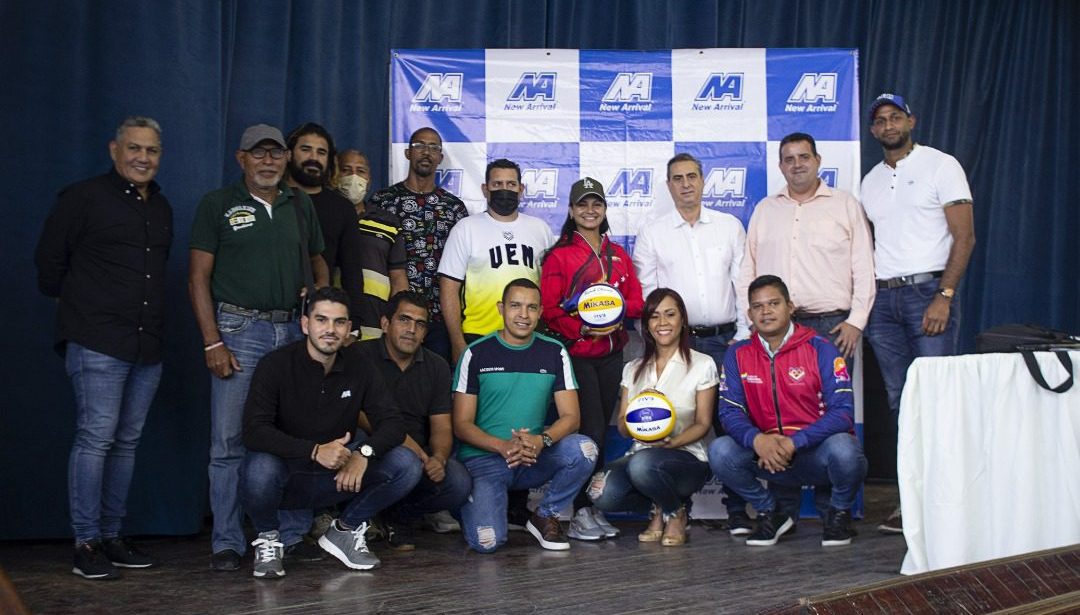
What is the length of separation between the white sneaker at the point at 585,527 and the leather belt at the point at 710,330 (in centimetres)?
94

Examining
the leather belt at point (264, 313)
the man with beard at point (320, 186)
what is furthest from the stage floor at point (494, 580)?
the man with beard at point (320, 186)

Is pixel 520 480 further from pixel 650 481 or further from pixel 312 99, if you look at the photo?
pixel 312 99

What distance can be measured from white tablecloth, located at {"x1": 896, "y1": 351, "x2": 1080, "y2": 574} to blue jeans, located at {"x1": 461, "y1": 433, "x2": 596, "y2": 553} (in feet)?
4.48

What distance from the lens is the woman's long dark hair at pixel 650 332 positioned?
4613 mm

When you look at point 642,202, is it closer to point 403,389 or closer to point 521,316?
point 521,316

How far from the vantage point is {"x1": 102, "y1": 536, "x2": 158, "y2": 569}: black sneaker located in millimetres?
3838

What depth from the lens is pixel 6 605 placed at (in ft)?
4.04

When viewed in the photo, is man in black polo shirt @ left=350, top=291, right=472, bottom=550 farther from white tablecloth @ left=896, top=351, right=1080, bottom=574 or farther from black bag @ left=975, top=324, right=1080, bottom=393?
black bag @ left=975, top=324, right=1080, bottom=393

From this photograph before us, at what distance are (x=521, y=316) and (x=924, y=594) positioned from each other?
9.81 ft

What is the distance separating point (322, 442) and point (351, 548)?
0.39 m

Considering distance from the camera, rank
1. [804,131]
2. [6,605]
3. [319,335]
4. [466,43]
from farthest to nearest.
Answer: [466,43], [804,131], [319,335], [6,605]

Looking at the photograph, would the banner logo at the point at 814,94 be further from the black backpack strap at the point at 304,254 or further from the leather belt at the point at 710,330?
the black backpack strap at the point at 304,254

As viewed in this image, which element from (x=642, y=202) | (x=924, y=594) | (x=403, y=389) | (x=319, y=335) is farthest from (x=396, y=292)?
(x=924, y=594)

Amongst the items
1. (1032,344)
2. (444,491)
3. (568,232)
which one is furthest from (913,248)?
(444,491)
